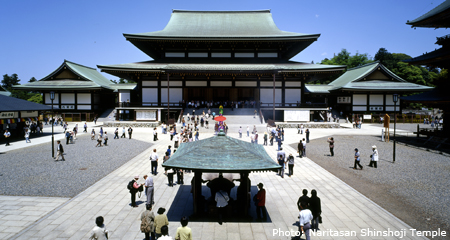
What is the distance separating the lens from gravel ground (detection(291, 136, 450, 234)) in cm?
822

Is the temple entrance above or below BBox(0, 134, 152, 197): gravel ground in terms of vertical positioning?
above

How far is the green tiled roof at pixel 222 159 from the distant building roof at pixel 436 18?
78.0 feet

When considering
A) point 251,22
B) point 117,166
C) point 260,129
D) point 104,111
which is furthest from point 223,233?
point 104,111

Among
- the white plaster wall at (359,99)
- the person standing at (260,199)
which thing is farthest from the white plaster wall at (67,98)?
the white plaster wall at (359,99)

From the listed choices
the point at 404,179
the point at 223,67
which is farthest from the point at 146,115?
the point at 404,179

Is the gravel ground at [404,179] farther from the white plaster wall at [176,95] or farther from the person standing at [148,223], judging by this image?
the white plaster wall at [176,95]

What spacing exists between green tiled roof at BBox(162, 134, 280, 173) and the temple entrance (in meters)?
28.2

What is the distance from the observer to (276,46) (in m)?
34.4

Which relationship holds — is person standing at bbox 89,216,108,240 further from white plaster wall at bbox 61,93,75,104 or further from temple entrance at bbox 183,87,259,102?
white plaster wall at bbox 61,93,75,104

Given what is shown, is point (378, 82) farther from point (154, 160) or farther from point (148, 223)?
point (148, 223)

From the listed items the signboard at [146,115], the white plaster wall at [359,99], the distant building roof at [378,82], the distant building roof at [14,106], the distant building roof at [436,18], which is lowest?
the signboard at [146,115]

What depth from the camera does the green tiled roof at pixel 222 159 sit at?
656 centimetres

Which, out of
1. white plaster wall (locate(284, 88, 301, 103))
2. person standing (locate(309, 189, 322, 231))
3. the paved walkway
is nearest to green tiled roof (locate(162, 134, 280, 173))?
person standing (locate(309, 189, 322, 231))

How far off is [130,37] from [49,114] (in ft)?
71.1
